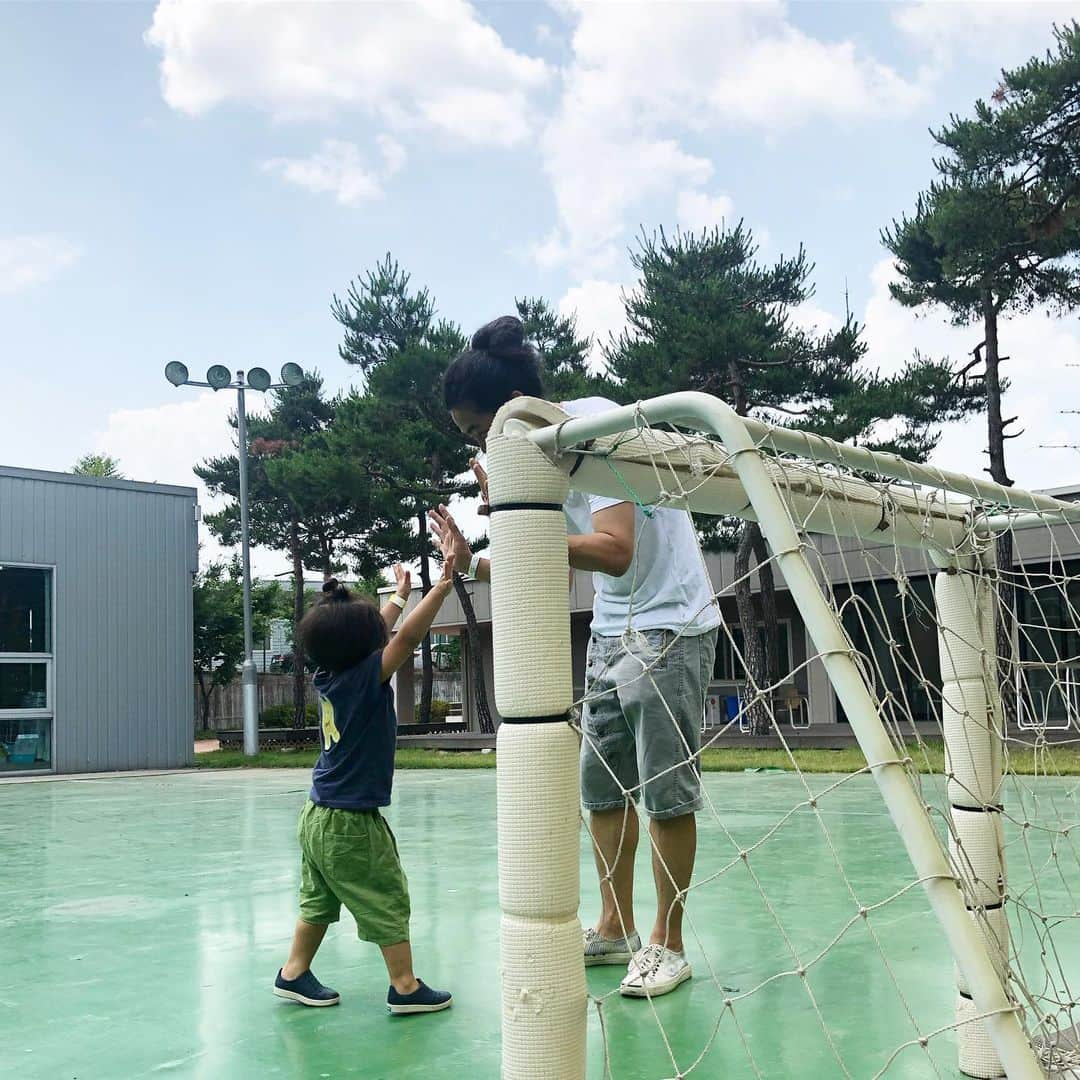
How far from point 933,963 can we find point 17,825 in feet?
21.1

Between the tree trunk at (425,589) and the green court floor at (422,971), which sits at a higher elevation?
the tree trunk at (425,589)

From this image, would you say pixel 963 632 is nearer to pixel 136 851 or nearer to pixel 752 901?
pixel 752 901

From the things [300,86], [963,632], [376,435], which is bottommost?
[963,632]

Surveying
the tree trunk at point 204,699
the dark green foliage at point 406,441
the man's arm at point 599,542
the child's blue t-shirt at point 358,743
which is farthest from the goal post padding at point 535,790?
the tree trunk at point 204,699

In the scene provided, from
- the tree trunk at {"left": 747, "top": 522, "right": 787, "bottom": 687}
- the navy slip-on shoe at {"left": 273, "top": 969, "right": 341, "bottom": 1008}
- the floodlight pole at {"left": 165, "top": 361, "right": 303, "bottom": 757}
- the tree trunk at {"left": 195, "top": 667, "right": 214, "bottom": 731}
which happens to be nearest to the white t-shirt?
the navy slip-on shoe at {"left": 273, "top": 969, "right": 341, "bottom": 1008}

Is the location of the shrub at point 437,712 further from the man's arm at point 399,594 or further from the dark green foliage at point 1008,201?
the man's arm at point 399,594

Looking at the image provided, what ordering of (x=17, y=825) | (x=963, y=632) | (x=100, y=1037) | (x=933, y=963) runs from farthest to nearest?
(x=17, y=825)
(x=933, y=963)
(x=100, y=1037)
(x=963, y=632)

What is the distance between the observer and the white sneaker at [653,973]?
257 cm

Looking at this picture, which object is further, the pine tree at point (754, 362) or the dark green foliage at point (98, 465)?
the dark green foliage at point (98, 465)

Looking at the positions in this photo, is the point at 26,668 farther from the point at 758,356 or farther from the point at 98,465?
the point at 98,465

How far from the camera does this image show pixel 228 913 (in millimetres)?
3895

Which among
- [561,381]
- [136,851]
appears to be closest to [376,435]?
[561,381]

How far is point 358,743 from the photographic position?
2.67 metres

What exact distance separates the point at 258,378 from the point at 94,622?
162 inches
